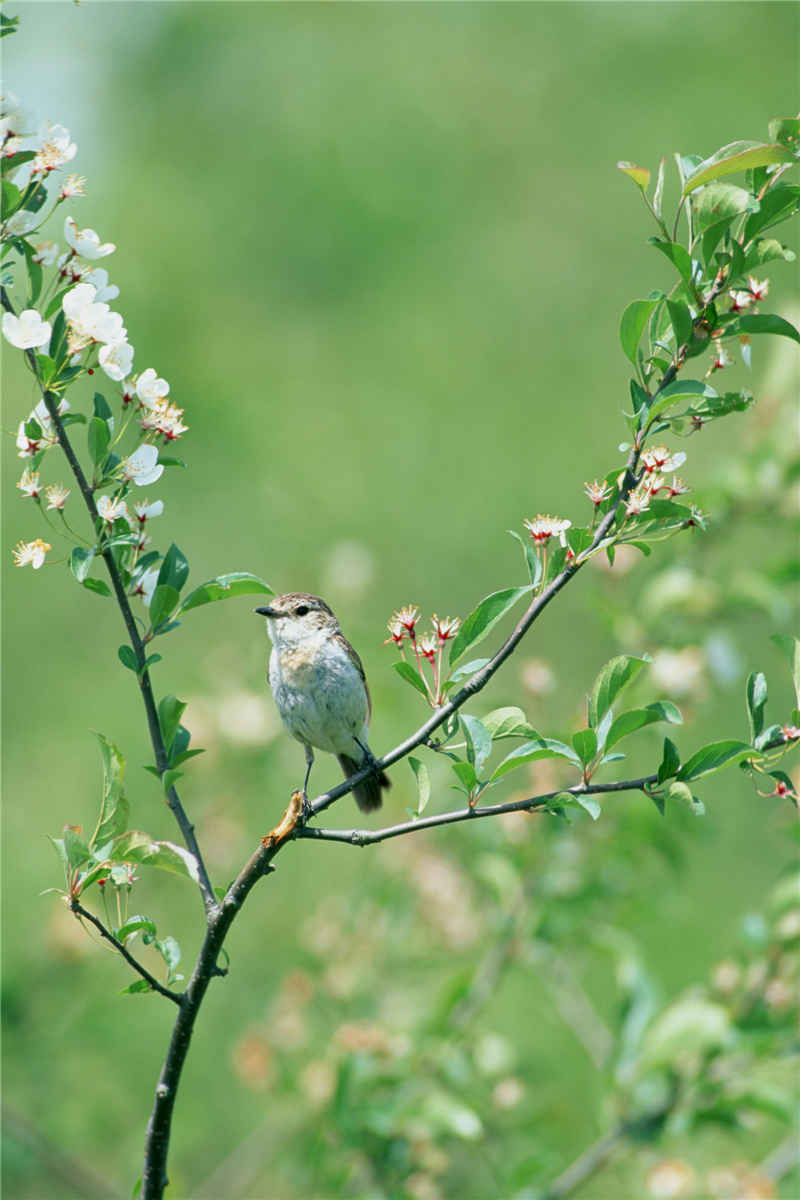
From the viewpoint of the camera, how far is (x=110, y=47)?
1908 cm

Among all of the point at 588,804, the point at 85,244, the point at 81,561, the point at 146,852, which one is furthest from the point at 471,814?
the point at 85,244

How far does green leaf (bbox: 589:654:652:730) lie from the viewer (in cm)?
189

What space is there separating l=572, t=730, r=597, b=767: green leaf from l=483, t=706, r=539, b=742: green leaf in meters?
0.08

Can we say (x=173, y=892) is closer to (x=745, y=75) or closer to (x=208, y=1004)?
(x=208, y=1004)

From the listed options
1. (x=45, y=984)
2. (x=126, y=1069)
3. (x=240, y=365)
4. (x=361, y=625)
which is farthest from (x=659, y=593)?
(x=240, y=365)

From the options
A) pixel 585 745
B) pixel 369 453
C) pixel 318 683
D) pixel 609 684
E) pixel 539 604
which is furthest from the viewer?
pixel 369 453

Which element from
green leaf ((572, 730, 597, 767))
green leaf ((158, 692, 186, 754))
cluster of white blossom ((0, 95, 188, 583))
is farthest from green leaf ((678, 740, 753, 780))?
cluster of white blossom ((0, 95, 188, 583))

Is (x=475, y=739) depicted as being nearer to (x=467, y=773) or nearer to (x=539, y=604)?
(x=467, y=773)

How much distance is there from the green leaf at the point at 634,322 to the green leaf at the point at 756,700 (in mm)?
597

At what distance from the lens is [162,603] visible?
1.92m

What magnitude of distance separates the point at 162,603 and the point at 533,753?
699mm

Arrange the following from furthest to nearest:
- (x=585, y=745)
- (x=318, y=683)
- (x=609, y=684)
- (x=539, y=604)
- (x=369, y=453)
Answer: (x=369, y=453) < (x=318, y=683) < (x=609, y=684) < (x=585, y=745) < (x=539, y=604)

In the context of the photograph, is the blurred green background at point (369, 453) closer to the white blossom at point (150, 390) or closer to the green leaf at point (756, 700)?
the white blossom at point (150, 390)

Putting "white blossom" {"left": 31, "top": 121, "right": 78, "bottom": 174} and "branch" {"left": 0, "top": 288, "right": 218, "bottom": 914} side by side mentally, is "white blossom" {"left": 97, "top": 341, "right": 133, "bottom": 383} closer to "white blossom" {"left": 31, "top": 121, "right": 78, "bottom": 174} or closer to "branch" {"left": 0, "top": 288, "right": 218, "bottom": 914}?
"branch" {"left": 0, "top": 288, "right": 218, "bottom": 914}
